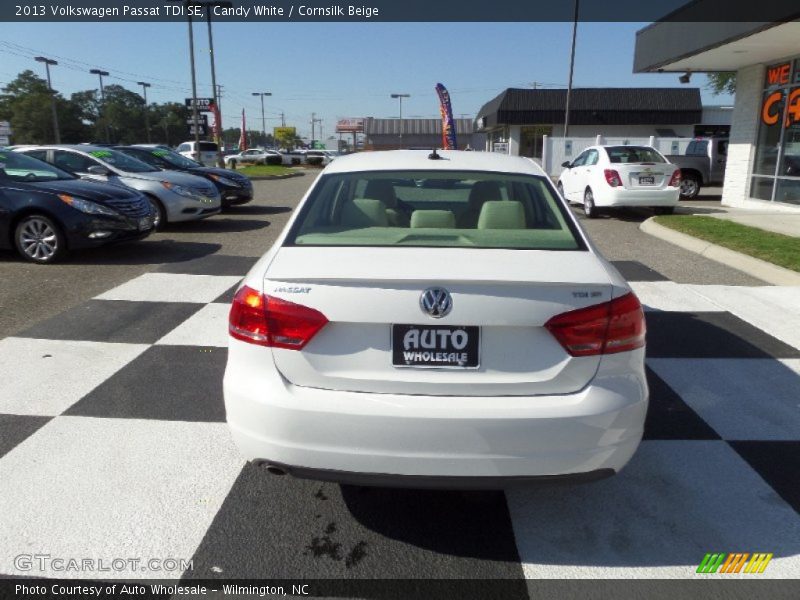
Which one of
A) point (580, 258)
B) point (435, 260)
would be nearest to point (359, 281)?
point (435, 260)

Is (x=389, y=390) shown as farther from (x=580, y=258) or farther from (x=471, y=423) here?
(x=580, y=258)

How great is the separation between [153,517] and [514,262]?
1932 millimetres

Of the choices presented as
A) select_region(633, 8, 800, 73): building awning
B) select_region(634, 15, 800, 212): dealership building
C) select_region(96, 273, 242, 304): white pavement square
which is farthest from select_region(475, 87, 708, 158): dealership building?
select_region(96, 273, 242, 304): white pavement square

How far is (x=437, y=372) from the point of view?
92.5 inches

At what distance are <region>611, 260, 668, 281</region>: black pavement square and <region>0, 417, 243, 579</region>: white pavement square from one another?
5.74 metres

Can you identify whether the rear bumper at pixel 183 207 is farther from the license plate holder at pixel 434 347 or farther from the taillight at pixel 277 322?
the license plate holder at pixel 434 347

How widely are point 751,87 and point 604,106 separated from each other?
26.7 m

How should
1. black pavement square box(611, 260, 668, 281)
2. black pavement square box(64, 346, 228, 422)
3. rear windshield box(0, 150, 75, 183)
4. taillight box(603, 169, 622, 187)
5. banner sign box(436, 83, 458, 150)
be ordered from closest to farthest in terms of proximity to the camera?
black pavement square box(64, 346, 228, 422) < black pavement square box(611, 260, 668, 281) < rear windshield box(0, 150, 75, 183) < taillight box(603, 169, 622, 187) < banner sign box(436, 83, 458, 150)

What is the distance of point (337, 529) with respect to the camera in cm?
275

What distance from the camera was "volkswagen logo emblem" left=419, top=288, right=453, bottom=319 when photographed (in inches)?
90.8

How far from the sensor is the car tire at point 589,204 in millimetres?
14180

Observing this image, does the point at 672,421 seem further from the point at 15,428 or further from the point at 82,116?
the point at 82,116

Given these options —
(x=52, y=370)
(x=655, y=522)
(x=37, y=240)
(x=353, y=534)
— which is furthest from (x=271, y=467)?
(x=37, y=240)

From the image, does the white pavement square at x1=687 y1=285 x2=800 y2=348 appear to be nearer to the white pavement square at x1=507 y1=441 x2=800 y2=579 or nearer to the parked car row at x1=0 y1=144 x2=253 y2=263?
the white pavement square at x1=507 y1=441 x2=800 y2=579
